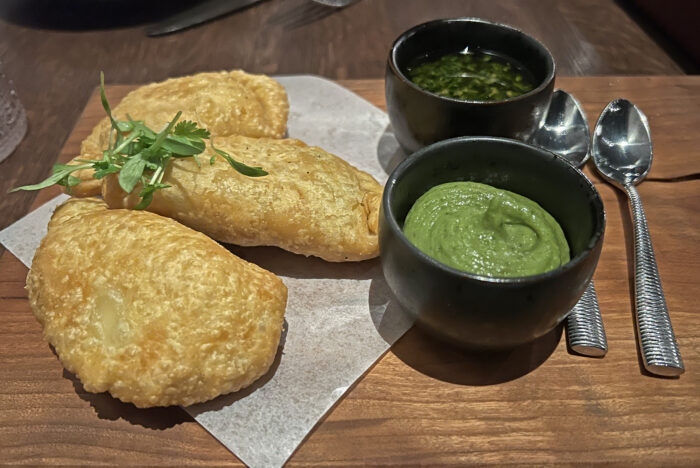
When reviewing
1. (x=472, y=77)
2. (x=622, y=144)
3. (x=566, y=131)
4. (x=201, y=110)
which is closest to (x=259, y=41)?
(x=201, y=110)

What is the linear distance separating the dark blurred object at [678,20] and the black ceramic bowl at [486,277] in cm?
293

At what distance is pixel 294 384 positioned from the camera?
5.47ft

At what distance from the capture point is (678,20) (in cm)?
404

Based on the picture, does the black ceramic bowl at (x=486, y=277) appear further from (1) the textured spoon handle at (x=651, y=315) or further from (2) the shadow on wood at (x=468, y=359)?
(1) the textured spoon handle at (x=651, y=315)

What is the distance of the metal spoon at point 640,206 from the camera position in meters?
1.72

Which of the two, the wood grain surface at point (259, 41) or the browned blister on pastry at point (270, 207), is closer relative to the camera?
the browned blister on pastry at point (270, 207)

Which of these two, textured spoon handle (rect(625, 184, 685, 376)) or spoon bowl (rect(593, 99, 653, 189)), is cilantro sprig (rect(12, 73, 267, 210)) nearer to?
textured spoon handle (rect(625, 184, 685, 376))

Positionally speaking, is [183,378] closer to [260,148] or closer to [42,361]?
[42,361]

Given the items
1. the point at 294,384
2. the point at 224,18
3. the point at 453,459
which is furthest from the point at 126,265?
the point at 224,18

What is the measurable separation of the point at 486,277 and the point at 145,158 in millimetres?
1243

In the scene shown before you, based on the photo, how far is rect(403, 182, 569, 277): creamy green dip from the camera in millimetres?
1557

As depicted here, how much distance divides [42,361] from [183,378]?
58cm

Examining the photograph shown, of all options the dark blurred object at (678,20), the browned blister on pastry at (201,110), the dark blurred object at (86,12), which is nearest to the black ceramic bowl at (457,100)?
the browned blister on pastry at (201,110)

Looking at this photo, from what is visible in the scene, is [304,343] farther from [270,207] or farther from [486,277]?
[486,277]
